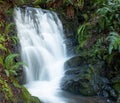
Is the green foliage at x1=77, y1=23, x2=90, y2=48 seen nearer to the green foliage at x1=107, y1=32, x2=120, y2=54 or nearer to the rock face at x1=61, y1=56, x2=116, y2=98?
the rock face at x1=61, y1=56, x2=116, y2=98

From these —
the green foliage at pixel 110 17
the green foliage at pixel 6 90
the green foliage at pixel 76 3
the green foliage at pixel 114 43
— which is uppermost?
the green foliage at pixel 76 3

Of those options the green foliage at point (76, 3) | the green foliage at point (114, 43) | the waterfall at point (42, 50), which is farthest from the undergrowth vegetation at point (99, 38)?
the green foliage at point (76, 3)

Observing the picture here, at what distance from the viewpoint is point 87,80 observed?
7.23 m

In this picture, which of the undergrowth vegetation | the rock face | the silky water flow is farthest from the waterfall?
the undergrowth vegetation

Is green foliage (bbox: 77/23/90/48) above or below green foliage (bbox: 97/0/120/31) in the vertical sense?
below

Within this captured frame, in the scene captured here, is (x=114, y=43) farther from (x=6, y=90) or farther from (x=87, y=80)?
(x=6, y=90)

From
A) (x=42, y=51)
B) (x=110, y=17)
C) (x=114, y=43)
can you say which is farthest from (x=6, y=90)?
(x=110, y=17)

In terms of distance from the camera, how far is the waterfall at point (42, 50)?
7422 millimetres

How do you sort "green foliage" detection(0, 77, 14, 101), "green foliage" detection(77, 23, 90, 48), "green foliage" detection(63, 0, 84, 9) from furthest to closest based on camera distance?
"green foliage" detection(63, 0, 84, 9) → "green foliage" detection(77, 23, 90, 48) → "green foliage" detection(0, 77, 14, 101)

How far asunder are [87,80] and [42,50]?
2322 millimetres

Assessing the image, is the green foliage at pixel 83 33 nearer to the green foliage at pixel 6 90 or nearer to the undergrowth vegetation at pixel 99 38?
the undergrowth vegetation at pixel 99 38

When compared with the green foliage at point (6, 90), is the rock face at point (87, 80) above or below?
below

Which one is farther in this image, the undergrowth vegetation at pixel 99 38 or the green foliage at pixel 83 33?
the green foliage at pixel 83 33

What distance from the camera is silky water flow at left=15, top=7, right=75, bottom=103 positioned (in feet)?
23.9
